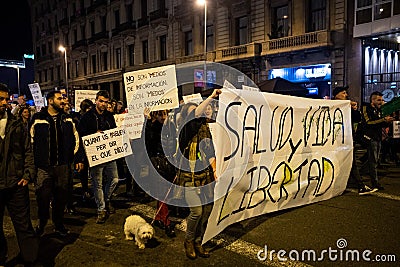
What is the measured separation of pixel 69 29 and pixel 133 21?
613 inches

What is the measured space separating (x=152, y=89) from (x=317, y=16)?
16638 mm

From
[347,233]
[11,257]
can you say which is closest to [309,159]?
[347,233]

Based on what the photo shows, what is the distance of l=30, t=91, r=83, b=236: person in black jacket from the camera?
4.66 m

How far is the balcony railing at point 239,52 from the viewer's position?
22370mm

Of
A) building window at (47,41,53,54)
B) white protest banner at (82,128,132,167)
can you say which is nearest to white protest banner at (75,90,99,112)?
white protest banner at (82,128,132,167)

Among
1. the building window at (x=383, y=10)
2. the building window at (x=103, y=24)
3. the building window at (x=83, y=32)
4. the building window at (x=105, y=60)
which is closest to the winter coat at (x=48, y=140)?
the building window at (x=383, y=10)

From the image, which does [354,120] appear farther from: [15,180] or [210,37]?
[210,37]

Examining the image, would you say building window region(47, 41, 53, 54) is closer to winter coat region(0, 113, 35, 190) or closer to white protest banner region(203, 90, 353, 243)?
white protest banner region(203, 90, 353, 243)

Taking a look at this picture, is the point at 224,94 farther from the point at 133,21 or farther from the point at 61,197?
the point at 133,21

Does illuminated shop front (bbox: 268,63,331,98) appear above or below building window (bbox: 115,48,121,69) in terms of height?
below

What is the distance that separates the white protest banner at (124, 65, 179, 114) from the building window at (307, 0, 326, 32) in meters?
16.0

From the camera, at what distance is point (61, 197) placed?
4.86m

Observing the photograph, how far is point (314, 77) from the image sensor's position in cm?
2025

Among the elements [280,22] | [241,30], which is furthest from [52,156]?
[241,30]
